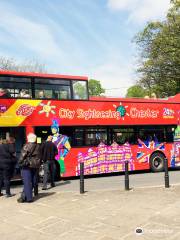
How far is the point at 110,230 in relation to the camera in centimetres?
687

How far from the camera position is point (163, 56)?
34.6m

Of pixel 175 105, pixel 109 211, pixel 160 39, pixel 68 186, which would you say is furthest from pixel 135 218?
pixel 160 39

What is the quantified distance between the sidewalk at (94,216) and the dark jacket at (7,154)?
102 centimetres

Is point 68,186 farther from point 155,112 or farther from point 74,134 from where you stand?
point 155,112

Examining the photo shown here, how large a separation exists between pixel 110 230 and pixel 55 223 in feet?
4.03

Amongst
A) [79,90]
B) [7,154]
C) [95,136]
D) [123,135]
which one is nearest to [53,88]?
[79,90]

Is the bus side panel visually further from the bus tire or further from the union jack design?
the bus tire

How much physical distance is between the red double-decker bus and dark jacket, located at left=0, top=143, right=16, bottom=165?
2835mm

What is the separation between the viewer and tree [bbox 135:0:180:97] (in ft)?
110

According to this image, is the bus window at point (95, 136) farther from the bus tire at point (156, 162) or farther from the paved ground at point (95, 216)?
the paved ground at point (95, 216)

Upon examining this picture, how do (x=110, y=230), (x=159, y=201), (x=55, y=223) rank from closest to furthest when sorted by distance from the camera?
(x=110, y=230) → (x=55, y=223) → (x=159, y=201)

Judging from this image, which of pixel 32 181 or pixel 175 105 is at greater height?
pixel 175 105

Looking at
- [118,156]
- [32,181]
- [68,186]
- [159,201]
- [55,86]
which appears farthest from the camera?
[118,156]

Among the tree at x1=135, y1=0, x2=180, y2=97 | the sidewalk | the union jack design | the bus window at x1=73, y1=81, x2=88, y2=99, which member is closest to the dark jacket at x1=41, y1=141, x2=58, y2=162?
the sidewalk
